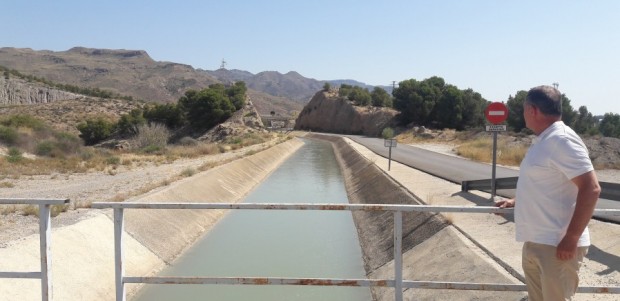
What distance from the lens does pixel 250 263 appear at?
12711 mm

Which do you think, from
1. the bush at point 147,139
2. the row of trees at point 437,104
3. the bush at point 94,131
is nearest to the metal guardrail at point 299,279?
the bush at point 147,139

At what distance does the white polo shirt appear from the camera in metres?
3.28

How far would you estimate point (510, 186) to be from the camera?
13.2 meters

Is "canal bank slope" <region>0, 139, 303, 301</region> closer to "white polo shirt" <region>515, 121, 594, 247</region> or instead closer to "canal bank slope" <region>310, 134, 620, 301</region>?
"canal bank slope" <region>310, 134, 620, 301</region>

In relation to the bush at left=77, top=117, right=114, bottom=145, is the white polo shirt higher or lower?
higher

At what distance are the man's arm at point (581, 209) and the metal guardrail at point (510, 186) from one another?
27.4 ft

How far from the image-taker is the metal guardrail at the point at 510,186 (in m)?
10.5

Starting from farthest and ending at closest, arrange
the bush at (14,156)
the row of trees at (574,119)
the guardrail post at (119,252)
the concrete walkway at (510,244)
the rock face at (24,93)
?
the rock face at (24,93)
the row of trees at (574,119)
the bush at (14,156)
the concrete walkway at (510,244)
the guardrail post at (119,252)

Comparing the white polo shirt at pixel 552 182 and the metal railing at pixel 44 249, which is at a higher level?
the white polo shirt at pixel 552 182

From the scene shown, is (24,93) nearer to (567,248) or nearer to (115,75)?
(115,75)

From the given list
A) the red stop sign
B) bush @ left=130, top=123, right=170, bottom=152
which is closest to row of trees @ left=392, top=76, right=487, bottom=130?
bush @ left=130, top=123, right=170, bottom=152

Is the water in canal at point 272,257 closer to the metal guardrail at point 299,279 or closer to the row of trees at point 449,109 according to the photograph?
the metal guardrail at point 299,279

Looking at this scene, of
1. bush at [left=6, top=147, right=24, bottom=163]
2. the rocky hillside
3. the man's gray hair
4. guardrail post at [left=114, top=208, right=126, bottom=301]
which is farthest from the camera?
the rocky hillside

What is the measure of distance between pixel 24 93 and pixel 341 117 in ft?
200
